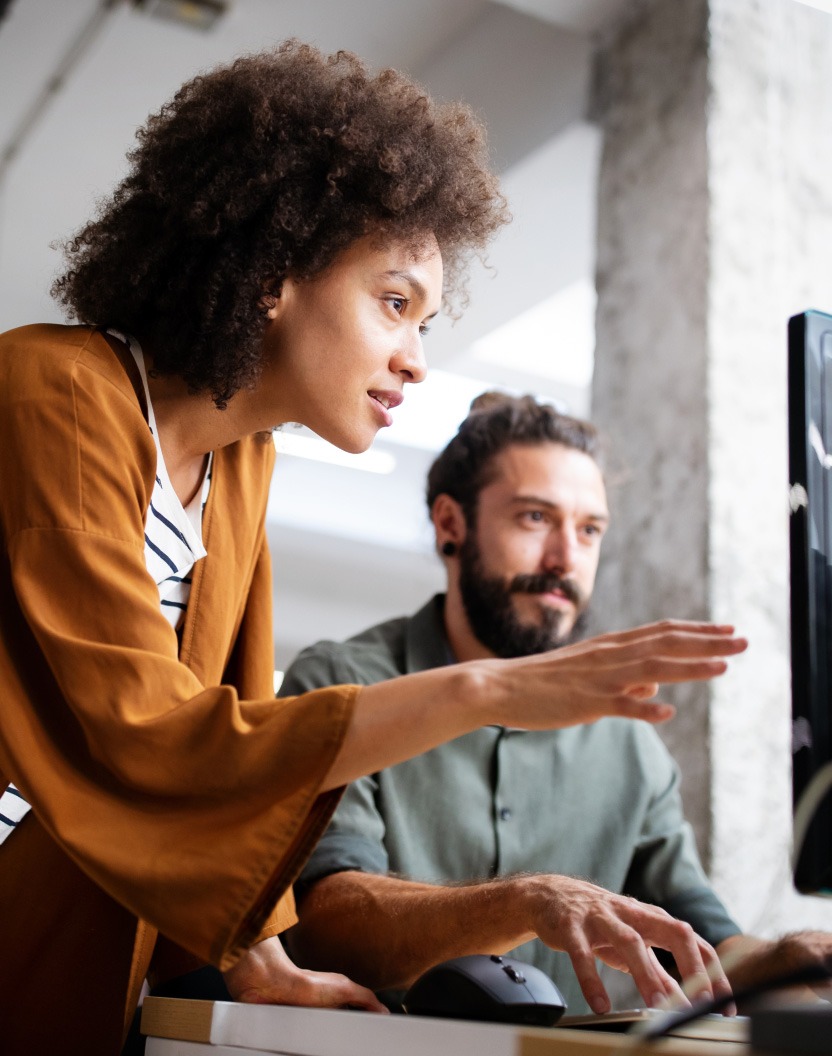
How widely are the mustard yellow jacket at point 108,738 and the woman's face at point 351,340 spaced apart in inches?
6.6

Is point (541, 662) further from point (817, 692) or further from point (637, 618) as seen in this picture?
point (637, 618)

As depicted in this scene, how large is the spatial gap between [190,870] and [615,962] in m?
0.32

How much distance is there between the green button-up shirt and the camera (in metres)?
1.45

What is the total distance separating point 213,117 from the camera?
1.17m

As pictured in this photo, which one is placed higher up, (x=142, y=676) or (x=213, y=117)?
(x=213, y=117)

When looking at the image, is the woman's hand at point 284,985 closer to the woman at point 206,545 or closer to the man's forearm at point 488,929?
→ the woman at point 206,545

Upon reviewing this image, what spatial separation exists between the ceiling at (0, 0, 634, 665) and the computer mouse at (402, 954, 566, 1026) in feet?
4.58

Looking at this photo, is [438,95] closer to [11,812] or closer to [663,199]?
[663,199]

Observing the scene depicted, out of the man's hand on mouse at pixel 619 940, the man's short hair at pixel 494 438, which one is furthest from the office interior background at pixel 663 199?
the man's hand on mouse at pixel 619 940

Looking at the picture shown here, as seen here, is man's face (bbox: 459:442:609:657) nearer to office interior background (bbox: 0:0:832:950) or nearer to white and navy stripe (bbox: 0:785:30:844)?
office interior background (bbox: 0:0:832:950)

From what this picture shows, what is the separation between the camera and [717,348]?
7.35 feet

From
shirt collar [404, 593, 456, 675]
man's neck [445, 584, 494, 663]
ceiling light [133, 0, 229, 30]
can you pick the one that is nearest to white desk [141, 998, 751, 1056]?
shirt collar [404, 593, 456, 675]

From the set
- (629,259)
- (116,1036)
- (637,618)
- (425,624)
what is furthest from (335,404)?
(629,259)

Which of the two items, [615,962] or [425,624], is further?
[425,624]
